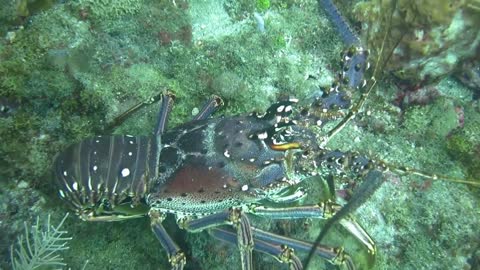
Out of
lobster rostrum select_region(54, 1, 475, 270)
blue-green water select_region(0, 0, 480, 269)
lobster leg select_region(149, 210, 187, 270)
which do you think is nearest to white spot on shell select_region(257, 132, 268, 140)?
lobster rostrum select_region(54, 1, 475, 270)

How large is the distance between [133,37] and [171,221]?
7.50 ft

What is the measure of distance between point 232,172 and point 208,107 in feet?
3.02

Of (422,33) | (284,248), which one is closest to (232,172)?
(284,248)

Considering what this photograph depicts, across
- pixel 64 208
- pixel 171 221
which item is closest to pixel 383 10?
→ pixel 171 221

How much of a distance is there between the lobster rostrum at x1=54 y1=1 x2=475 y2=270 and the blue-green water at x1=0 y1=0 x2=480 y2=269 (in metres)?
0.28

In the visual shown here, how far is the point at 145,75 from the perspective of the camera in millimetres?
4184

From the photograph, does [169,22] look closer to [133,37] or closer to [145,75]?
[133,37]

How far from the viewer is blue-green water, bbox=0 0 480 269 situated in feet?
11.8

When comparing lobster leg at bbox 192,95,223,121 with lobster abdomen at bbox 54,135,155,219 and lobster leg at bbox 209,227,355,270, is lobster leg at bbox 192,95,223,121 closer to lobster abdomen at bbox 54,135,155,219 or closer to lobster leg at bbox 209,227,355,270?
lobster abdomen at bbox 54,135,155,219

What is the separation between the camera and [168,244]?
11.3 ft

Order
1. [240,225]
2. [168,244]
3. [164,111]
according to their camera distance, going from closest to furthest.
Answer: [240,225], [168,244], [164,111]

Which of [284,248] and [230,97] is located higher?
[230,97]

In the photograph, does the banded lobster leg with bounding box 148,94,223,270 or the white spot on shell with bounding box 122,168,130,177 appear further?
the white spot on shell with bounding box 122,168,130,177

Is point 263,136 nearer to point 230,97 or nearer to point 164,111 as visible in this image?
point 230,97
